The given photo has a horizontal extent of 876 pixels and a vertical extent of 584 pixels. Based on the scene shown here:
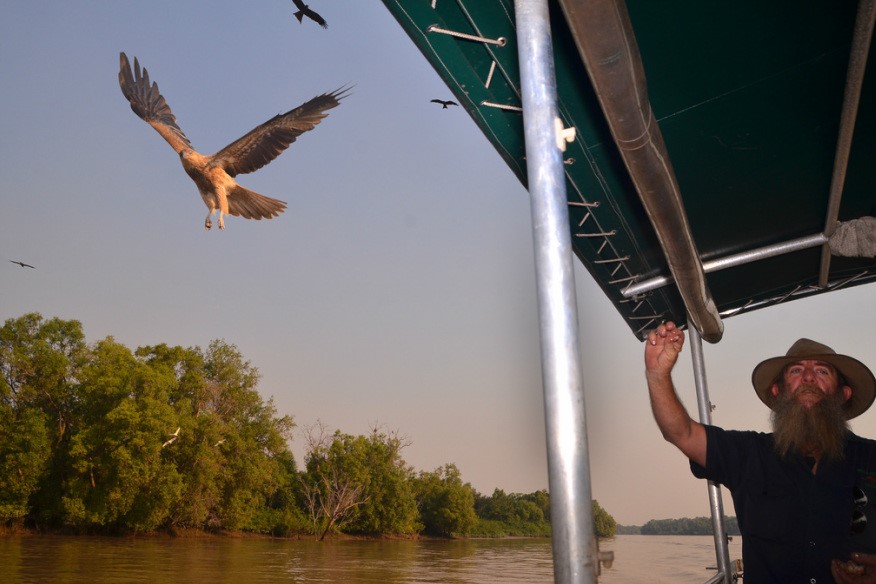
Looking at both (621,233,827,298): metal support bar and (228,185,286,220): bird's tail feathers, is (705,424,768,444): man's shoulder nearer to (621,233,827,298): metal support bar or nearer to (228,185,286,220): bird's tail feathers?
(621,233,827,298): metal support bar

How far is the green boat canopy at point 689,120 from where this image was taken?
2.65 m

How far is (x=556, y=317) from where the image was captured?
1573mm

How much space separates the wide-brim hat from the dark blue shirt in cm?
30

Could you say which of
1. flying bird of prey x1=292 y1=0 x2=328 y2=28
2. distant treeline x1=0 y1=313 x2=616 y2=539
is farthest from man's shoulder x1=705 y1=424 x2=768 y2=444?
distant treeline x1=0 y1=313 x2=616 y2=539

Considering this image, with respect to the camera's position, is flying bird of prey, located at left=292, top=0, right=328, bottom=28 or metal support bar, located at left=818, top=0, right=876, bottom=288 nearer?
metal support bar, located at left=818, top=0, right=876, bottom=288

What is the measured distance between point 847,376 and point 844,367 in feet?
0.21

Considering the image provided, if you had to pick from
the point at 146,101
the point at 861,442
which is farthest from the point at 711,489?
the point at 146,101

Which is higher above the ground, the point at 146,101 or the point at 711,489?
the point at 146,101

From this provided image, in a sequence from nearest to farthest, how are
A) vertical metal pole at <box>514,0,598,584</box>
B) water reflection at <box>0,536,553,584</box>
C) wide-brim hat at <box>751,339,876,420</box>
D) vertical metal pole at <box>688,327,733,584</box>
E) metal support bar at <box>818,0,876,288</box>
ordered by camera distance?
vertical metal pole at <box>514,0,598,584</box>, wide-brim hat at <box>751,339,876,420</box>, metal support bar at <box>818,0,876,288</box>, vertical metal pole at <box>688,327,733,584</box>, water reflection at <box>0,536,553,584</box>

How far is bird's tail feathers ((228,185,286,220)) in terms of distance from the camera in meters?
11.8

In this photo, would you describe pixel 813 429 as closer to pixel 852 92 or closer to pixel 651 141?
pixel 651 141

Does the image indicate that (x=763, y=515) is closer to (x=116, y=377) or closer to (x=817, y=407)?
(x=817, y=407)

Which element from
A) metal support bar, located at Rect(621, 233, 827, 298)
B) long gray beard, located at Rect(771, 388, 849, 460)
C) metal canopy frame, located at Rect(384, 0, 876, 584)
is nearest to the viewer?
metal canopy frame, located at Rect(384, 0, 876, 584)

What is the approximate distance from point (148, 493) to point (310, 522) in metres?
22.4
